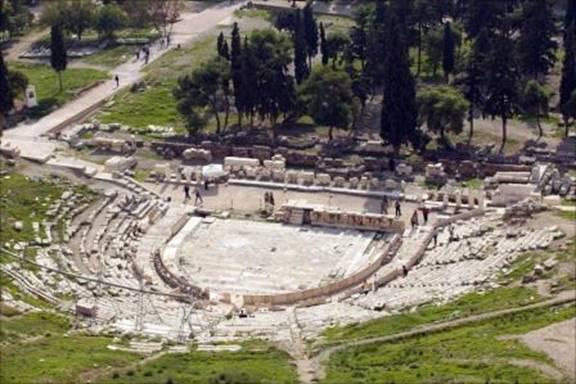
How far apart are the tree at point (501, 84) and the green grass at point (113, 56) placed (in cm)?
3966

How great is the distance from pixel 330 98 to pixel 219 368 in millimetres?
39554

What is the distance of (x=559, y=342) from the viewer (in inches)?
1939

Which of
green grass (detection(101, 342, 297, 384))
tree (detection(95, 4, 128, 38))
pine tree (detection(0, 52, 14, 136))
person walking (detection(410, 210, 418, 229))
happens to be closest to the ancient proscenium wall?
person walking (detection(410, 210, 418, 229))

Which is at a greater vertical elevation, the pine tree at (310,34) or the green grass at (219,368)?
the pine tree at (310,34)

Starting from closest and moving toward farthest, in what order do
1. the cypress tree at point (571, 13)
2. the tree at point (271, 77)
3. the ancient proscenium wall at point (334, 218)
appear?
the ancient proscenium wall at point (334, 218)
the tree at point (271, 77)
the cypress tree at point (571, 13)

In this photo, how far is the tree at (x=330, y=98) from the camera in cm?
8494

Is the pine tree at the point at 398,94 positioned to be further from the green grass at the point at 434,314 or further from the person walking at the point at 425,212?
the green grass at the point at 434,314

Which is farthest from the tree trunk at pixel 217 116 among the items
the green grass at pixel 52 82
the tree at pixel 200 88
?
the green grass at pixel 52 82

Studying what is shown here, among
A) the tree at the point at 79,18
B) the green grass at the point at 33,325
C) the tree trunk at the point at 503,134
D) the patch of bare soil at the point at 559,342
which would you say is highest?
the tree at the point at 79,18

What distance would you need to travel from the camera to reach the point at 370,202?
7700 centimetres

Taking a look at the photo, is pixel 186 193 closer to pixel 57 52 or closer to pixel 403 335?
pixel 57 52

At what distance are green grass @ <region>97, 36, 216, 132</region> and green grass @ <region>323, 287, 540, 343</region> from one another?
39.3m

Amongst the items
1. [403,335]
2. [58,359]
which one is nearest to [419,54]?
[403,335]

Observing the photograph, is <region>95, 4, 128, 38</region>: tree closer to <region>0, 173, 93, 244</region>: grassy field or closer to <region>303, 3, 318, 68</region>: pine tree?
<region>303, 3, 318, 68</region>: pine tree
